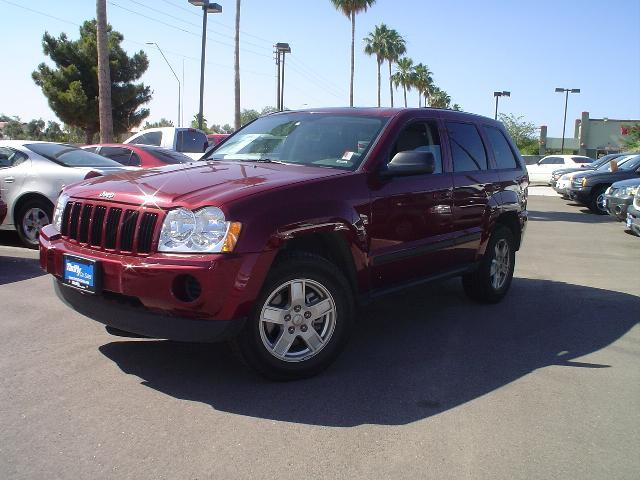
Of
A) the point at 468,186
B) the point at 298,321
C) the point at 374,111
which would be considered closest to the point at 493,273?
the point at 468,186

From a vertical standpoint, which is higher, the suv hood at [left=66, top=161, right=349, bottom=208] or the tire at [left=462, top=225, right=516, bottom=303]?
the suv hood at [left=66, top=161, right=349, bottom=208]

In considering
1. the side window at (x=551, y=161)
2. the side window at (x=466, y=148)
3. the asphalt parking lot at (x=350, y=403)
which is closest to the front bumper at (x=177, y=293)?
the asphalt parking lot at (x=350, y=403)

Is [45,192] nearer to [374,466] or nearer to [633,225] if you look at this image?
[374,466]

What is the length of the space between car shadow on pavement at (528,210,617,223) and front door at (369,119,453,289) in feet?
36.6

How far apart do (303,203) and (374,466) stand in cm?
169

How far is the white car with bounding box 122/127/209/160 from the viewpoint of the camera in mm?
15172

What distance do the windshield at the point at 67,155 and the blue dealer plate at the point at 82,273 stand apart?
17.3ft

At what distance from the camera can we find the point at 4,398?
12.2 feet

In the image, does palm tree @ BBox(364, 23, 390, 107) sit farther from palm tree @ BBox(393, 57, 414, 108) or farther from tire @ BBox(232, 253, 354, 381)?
tire @ BBox(232, 253, 354, 381)

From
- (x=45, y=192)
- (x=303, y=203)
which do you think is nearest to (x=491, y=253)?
(x=303, y=203)

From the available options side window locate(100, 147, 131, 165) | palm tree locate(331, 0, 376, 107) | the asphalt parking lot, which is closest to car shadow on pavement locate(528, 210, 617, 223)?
side window locate(100, 147, 131, 165)

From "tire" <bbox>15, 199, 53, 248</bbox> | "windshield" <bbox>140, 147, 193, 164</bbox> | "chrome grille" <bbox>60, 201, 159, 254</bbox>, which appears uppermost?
"windshield" <bbox>140, 147, 193, 164</bbox>

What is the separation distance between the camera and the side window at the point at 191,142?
50.0 feet

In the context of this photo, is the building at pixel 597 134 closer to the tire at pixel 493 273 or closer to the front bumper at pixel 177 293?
the tire at pixel 493 273
